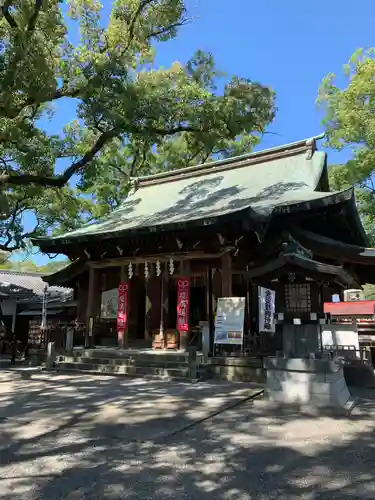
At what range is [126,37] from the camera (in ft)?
37.8

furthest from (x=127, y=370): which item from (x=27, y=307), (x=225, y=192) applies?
(x=27, y=307)

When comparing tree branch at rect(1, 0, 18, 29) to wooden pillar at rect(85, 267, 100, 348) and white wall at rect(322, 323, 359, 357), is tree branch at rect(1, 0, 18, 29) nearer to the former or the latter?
wooden pillar at rect(85, 267, 100, 348)

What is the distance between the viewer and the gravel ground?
12.3 ft

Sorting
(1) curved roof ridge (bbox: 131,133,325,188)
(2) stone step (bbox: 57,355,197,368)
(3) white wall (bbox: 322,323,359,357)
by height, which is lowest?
(2) stone step (bbox: 57,355,197,368)

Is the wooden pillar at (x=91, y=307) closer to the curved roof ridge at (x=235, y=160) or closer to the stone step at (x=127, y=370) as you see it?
the stone step at (x=127, y=370)

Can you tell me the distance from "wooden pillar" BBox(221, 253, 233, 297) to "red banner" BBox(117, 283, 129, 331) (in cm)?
340

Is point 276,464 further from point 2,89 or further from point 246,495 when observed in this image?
point 2,89

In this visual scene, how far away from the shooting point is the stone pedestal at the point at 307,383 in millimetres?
6904

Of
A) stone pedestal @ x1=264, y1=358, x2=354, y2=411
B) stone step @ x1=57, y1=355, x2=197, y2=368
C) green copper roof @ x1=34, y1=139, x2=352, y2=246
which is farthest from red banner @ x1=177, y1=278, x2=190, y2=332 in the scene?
stone pedestal @ x1=264, y1=358, x2=354, y2=411

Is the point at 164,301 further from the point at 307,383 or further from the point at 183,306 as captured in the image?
the point at 307,383

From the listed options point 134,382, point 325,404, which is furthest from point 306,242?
point 134,382

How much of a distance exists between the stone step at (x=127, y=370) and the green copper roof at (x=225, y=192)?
402 centimetres

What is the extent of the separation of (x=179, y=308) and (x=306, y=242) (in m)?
4.23

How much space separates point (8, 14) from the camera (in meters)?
9.20
